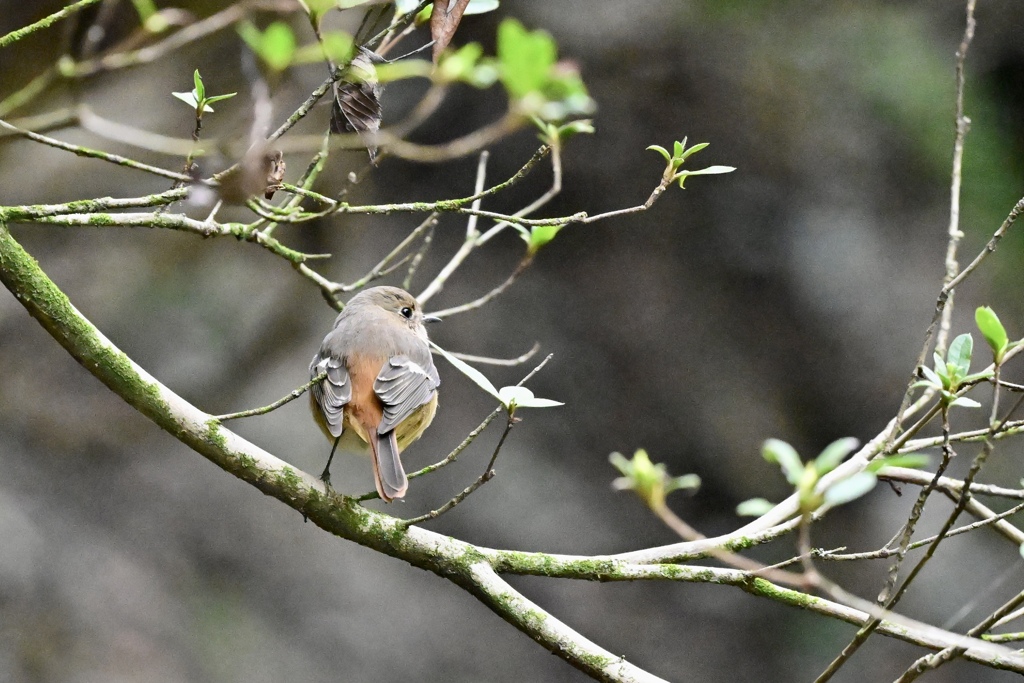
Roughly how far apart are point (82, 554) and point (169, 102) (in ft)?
8.68

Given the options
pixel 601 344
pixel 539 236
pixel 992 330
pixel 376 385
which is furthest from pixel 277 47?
pixel 601 344

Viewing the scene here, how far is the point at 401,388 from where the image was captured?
9.50 feet

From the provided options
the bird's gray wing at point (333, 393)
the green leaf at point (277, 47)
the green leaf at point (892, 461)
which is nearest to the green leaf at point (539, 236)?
the bird's gray wing at point (333, 393)

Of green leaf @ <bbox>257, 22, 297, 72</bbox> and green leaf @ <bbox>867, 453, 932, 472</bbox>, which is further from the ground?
green leaf @ <bbox>257, 22, 297, 72</bbox>

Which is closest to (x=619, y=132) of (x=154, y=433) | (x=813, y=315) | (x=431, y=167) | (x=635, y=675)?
(x=431, y=167)

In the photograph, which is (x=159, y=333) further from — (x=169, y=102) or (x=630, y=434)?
(x=630, y=434)

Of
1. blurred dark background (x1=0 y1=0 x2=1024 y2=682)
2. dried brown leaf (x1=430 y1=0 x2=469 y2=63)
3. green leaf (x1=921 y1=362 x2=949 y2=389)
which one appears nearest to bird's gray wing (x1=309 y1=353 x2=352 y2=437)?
dried brown leaf (x1=430 y1=0 x2=469 y2=63)

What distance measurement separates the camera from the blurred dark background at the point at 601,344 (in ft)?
16.5

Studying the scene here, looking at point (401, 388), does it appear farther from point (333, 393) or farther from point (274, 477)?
point (274, 477)

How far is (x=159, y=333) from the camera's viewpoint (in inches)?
202

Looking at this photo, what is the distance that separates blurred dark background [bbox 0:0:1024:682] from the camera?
198 inches

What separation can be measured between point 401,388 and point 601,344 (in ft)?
9.19

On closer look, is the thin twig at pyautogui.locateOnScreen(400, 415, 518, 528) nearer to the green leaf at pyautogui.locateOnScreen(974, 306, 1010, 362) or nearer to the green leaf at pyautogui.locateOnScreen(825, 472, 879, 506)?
the green leaf at pyautogui.locateOnScreen(825, 472, 879, 506)

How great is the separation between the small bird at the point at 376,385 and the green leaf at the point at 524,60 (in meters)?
1.67
